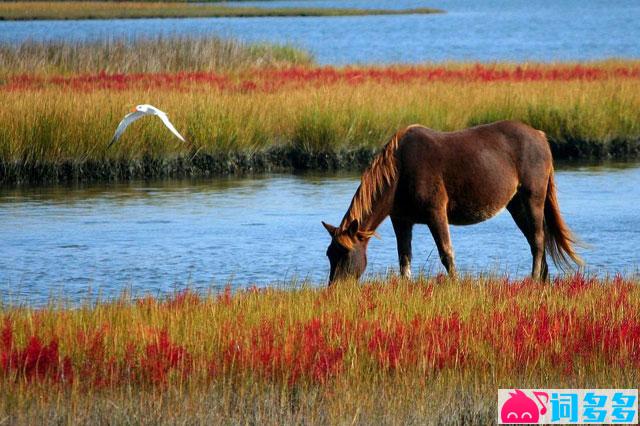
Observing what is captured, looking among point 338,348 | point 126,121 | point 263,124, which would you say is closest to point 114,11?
point 263,124

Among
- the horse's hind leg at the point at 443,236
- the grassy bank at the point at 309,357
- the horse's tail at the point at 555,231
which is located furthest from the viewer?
the horse's tail at the point at 555,231

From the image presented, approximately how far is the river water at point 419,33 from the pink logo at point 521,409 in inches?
1267

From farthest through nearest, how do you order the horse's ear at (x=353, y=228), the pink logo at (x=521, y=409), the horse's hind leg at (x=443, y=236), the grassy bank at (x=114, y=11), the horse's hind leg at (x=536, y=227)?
the grassy bank at (x=114, y=11) → the horse's hind leg at (x=536, y=227) → the horse's hind leg at (x=443, y=236) → the horse's ear at (x=353, y=228) → the pink logo at (x=521, y=409)

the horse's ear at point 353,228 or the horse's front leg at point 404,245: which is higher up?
the horse's ear at point 353,228

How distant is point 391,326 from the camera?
7582 millimetres

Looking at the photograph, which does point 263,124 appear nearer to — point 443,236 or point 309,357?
point 443,236

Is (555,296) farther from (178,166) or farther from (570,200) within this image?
(178,166)

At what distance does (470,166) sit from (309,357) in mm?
3198

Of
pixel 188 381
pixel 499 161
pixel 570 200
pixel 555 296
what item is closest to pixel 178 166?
pixel 570 200

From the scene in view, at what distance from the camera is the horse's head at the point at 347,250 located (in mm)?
8672

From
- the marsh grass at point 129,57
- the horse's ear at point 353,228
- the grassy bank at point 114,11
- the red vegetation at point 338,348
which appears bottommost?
the grassy bank at point 114,11

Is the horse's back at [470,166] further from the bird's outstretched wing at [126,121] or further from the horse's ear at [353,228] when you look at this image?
the bird's outstretched wing at [126,121]

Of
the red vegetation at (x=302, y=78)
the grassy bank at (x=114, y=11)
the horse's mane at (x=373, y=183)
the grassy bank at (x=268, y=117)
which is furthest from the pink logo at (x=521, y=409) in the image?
the grassy bank at (x=114, y=11)

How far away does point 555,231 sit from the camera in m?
10.4
